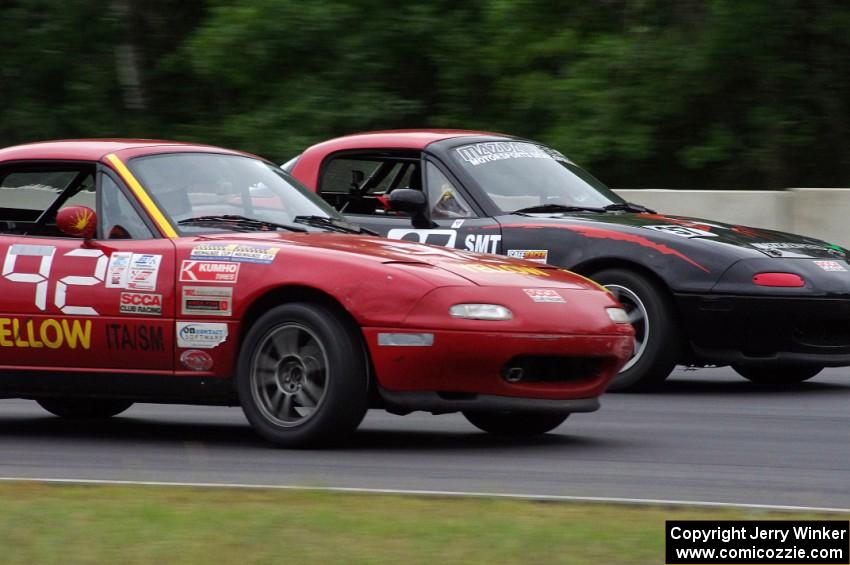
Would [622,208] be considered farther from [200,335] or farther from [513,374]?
[200,335]

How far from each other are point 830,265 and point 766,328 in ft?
2.12

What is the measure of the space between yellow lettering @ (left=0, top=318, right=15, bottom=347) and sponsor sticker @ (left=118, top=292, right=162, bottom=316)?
0.67 meters

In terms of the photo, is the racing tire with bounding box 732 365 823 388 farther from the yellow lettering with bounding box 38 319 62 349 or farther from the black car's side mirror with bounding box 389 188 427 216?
the yellow lettering with bounding box 38 319 62 349

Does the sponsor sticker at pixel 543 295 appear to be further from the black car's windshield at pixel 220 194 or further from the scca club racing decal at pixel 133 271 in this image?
the scca club racing decal at pixel 133 271

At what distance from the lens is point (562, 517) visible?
554cm

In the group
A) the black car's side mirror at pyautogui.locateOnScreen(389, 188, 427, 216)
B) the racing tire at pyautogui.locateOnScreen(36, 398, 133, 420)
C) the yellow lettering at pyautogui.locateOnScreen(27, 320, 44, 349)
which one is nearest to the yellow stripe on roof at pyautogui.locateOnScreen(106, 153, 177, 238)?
the yellow lettering at pyautogui.locateOnScreen(27, 320, 44, 349)

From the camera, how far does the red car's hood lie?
7.41 m

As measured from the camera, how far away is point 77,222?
781 cm

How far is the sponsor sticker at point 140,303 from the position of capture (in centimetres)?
761

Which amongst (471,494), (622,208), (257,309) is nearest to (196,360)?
(257,309)

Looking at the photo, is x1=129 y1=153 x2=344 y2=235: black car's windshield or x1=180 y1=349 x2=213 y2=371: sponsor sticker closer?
x1=180 y1=349 x2=213 y2=371: sponsor sticker

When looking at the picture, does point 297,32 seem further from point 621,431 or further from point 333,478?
point 333,478

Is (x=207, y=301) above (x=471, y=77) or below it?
below

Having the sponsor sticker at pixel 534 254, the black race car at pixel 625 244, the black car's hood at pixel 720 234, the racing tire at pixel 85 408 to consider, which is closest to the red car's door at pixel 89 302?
the racing tire at pixel 85 408
